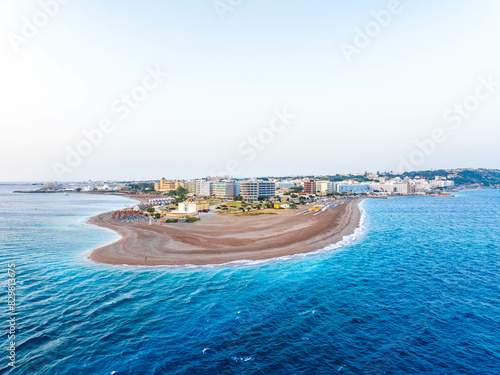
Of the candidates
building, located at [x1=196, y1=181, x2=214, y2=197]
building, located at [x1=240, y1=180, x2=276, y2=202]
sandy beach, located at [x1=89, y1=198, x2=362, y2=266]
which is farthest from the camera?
building, located at [x1=196, y1=181, x2=214, y2=197]

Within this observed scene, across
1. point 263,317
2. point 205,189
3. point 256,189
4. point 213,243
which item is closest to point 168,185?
point 205,189

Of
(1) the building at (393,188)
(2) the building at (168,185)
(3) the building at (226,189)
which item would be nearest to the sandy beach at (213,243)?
(3) the building at (226,189)

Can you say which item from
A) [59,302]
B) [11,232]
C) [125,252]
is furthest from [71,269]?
[11,232]

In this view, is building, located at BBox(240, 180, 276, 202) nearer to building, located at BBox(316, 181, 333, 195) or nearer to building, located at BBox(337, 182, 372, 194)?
building, located at BBox(316, 181, 333, 195)

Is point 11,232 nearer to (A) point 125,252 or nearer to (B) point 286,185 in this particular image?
(A) point 125,252

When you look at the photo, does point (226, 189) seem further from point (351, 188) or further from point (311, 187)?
point (351, 188)

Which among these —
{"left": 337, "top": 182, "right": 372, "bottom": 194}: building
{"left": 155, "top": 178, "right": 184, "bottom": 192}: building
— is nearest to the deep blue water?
{"left": 337, "top": 182, "right": 372, "bottom": 194}: building

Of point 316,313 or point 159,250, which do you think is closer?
point 316,313
